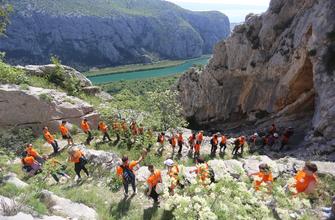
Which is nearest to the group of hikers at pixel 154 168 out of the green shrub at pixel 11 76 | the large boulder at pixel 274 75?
the large boulder at pixel 274 75

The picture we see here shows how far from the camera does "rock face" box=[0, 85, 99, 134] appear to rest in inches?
1094

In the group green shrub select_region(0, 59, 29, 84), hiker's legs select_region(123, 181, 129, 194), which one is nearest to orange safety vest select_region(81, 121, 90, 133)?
green shrub select_region(0, 59, 29, 84)

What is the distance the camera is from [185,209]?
30.1 ft

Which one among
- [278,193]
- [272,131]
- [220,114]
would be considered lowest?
[220,114]

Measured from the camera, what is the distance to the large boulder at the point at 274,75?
3362 centimetres

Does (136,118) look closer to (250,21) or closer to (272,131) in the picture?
(272,131)

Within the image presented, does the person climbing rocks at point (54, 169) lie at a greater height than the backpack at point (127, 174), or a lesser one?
lesser

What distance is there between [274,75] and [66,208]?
32657mm

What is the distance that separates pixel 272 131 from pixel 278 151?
9.67 feet

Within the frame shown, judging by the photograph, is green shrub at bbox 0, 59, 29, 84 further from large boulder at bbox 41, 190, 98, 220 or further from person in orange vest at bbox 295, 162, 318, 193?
person in orange vest at bbox 295, 162, 318, 193

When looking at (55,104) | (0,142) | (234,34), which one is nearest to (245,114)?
(234,34)

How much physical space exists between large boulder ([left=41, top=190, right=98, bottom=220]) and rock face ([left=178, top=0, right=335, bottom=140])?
22548 millimetres

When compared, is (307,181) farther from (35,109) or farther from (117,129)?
(35,109)

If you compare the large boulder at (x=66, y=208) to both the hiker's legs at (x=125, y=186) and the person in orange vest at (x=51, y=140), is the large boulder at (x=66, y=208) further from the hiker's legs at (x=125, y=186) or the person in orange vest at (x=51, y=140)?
the person in orange vest at (x=51, y=140)
